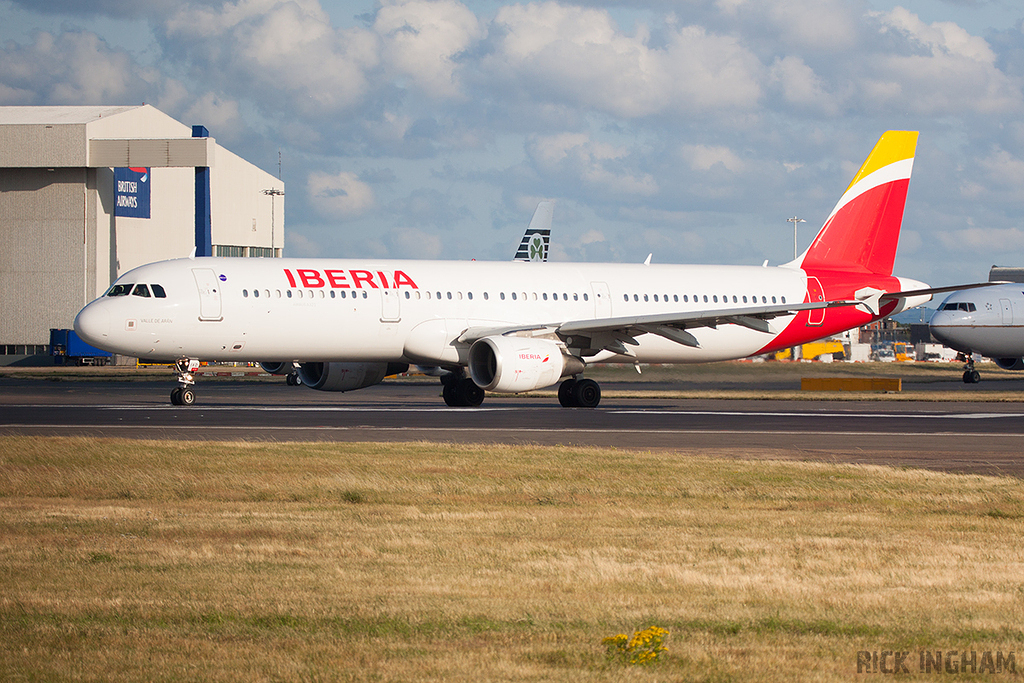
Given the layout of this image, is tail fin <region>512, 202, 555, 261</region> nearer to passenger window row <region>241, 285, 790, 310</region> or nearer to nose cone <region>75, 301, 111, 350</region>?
passenger window row <region>241, 285, 790, 310</region>

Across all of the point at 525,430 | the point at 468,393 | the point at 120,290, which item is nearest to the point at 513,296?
the point at 468,393

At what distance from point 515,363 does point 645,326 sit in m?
3.85

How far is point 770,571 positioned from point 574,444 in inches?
402

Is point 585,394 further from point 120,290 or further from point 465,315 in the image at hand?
point 120,290

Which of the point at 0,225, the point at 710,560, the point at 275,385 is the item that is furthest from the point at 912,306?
the point at 0,225

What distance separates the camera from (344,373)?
2994 cm

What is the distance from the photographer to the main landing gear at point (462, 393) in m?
29.7

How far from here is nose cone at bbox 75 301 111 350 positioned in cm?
2628

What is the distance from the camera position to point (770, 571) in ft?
26.6

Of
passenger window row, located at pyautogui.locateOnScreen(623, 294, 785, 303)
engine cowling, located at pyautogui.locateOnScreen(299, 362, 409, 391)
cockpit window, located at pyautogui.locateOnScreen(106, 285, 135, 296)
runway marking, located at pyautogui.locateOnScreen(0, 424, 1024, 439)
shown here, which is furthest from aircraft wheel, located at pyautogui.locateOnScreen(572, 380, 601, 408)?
cockpit window, located at pyautogui.locateOnScreen(106, 285, 135, 296)

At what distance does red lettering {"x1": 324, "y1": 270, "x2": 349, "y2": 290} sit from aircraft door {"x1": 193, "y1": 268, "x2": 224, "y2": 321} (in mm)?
2640

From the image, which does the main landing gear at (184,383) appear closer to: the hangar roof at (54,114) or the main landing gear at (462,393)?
the main landing gear at (462,393)

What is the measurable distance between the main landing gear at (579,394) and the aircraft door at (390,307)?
4.81 m

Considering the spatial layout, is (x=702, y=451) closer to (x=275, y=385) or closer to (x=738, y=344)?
(x=738, y=344)
